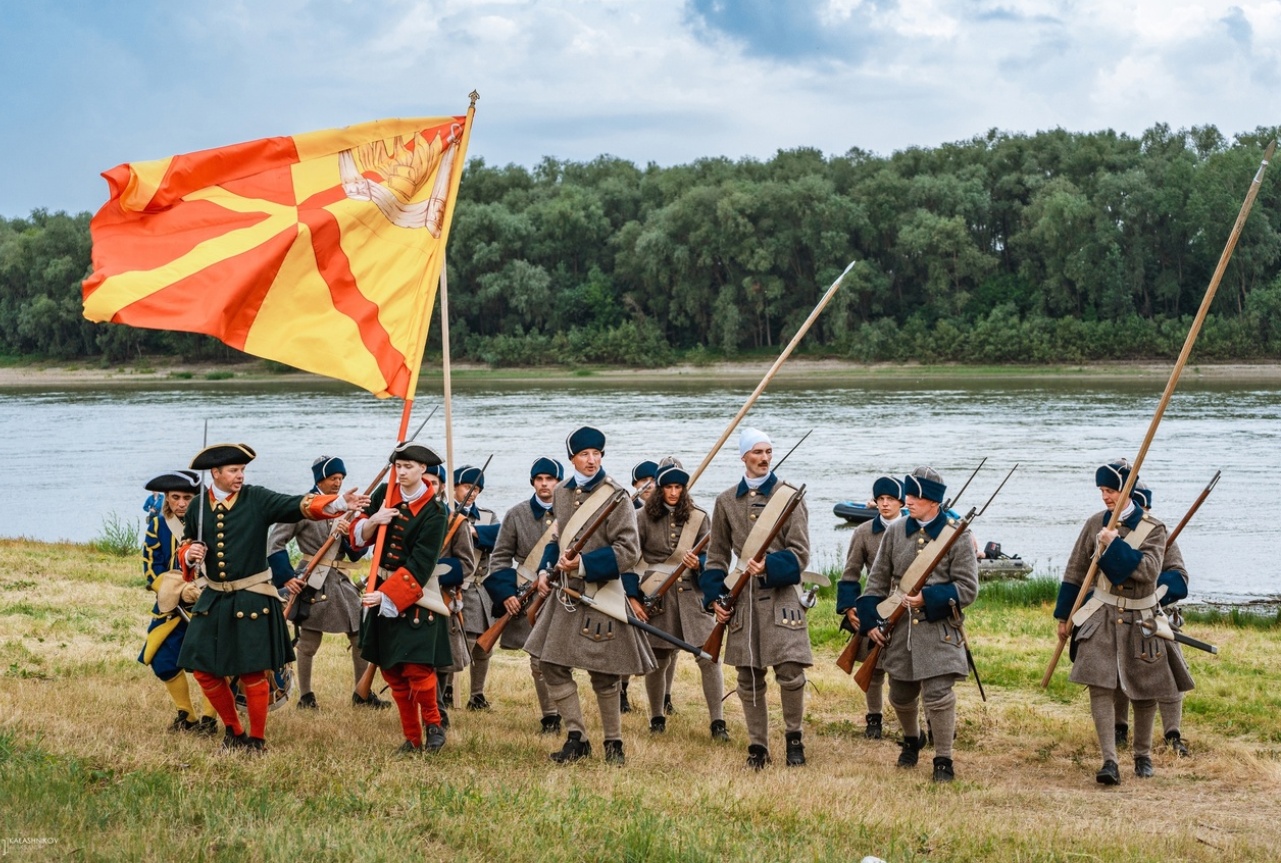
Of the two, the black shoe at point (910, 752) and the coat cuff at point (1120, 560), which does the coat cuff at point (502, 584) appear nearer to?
the black shoe at point (910, 752)

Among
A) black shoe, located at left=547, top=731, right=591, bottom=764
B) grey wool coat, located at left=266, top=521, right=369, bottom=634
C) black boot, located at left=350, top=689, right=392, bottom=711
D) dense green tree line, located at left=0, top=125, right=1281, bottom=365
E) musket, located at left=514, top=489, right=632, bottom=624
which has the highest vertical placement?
dense green tree line, located at left=0, top=125, right=1281, bottom=365

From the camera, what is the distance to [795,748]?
9258mm

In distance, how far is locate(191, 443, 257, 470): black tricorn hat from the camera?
8.30 meters

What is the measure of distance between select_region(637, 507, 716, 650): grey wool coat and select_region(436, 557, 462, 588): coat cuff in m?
1.33

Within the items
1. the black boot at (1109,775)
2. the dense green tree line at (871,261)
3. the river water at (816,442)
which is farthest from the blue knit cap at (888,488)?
the dense green tree line at (871,261)

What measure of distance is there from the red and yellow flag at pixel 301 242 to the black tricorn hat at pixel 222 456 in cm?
61

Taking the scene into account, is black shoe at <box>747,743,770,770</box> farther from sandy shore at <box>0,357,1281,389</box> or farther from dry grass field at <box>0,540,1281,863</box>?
sandy shore at <box>0,357,1281,389</box>

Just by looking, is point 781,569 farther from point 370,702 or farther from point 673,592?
point 370,702

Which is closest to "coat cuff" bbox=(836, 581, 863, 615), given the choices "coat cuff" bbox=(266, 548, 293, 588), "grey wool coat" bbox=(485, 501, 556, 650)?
"grey wool coat" bbox=(485, 501, 556, 650)

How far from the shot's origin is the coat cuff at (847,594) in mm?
9938

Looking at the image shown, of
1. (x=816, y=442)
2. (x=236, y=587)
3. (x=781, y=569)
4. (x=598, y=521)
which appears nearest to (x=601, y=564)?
(x=598, y=521)

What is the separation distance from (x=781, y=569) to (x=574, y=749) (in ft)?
5.69

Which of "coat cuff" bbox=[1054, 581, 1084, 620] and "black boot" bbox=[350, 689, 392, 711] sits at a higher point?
"coat cuff" bbox=[1054, 581, 1084, 620]

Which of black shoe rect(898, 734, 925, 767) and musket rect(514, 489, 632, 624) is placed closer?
musket rect(514, 489, 632, 624)
